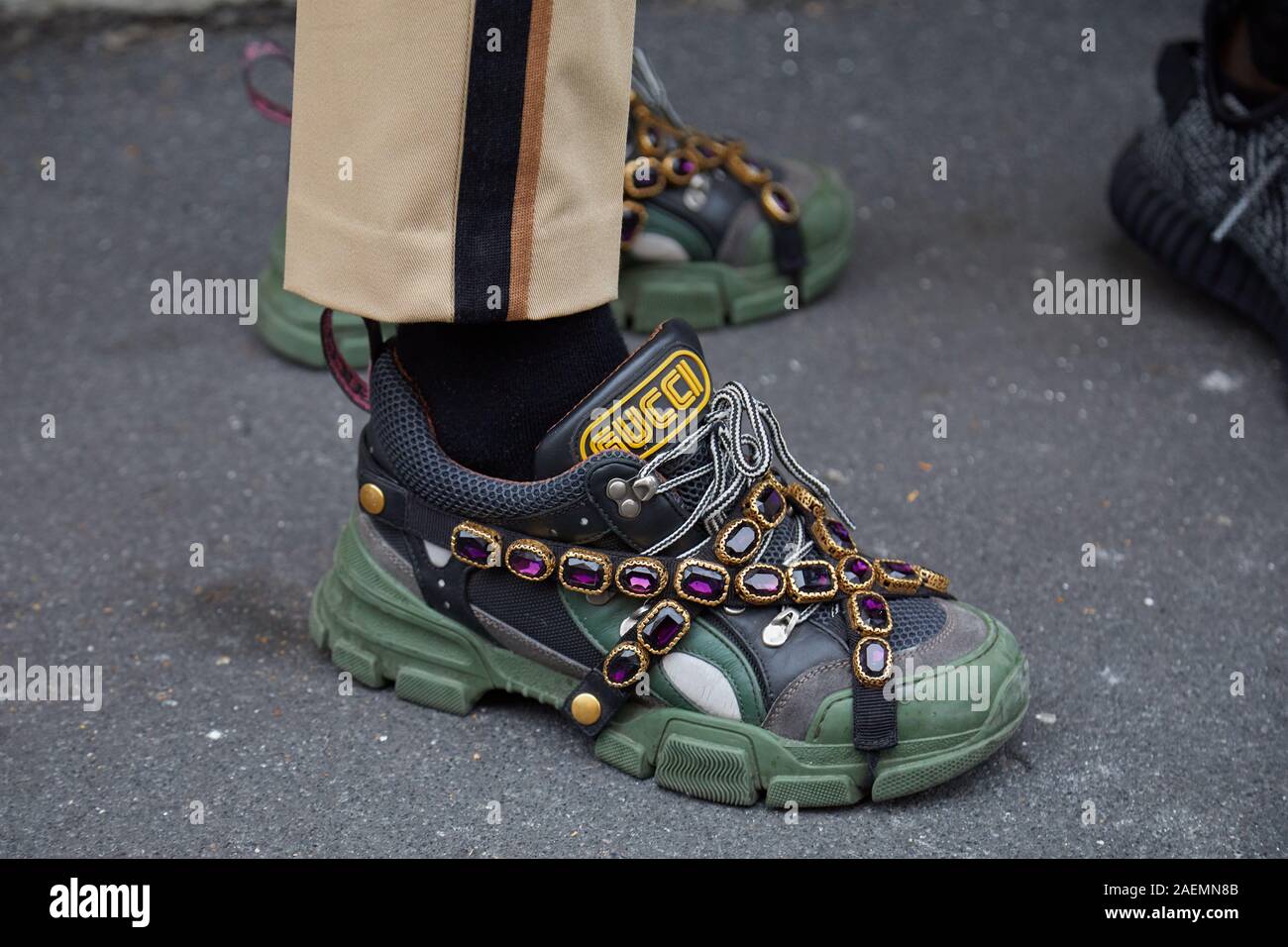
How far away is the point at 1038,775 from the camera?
101 centimetres

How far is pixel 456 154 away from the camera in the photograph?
33.3 inches

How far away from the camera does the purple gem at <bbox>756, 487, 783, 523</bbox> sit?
0.98m

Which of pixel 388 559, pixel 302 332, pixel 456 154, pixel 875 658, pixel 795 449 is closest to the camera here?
pixel 456 154

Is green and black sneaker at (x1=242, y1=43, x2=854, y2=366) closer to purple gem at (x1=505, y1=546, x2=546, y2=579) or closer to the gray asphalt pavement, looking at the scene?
the gray asphalt pavement

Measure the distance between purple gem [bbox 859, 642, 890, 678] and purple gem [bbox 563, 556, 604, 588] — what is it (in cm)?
19

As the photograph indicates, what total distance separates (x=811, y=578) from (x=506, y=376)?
0.26 meters

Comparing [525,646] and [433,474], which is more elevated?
[433,474]

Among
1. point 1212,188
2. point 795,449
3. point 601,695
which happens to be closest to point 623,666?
point 601,695

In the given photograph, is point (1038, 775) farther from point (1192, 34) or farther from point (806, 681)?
point (1192, 34)

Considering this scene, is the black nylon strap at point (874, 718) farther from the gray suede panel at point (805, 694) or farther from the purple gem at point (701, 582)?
the purple gem at point (701, 582)

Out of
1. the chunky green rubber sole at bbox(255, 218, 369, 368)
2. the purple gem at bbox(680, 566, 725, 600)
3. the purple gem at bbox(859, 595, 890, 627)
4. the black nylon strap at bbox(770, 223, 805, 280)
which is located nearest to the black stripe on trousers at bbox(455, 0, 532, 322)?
the purple gem at bbox(680, 566, 725, 600)

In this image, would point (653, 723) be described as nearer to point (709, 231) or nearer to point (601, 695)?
point (601, 695)

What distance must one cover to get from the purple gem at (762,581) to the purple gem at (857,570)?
0.17 feet

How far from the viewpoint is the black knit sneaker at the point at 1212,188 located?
5.16ft
